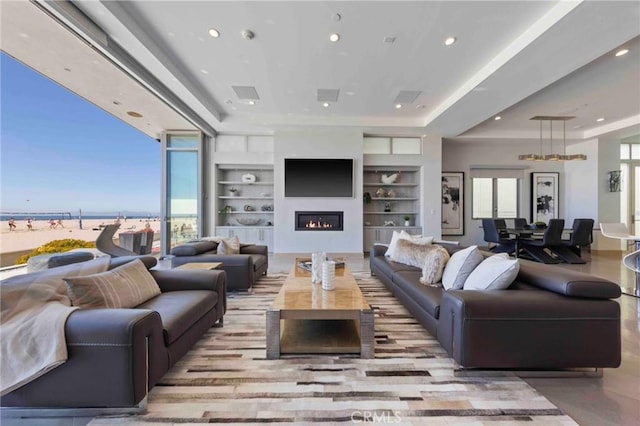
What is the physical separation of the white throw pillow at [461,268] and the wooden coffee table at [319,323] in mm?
804

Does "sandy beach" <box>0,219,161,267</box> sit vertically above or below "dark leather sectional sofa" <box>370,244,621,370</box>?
above

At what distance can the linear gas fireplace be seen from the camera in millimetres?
6988

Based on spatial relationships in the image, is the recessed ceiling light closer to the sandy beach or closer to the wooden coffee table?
the wooden coffee table

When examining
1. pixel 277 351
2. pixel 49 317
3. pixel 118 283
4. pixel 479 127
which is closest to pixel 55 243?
pixel 118 283

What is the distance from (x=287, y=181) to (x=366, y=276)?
331 cm

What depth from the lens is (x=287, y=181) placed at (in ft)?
22.5

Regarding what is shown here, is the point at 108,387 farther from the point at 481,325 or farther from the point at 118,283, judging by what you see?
the point at 481,325

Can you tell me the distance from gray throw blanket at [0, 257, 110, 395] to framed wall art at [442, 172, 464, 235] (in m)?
8.55

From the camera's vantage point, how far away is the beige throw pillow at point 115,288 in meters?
1.69

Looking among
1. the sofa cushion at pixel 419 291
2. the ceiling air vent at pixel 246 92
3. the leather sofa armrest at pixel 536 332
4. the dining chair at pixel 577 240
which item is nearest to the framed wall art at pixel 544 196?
the dining chair at pixel 577 240

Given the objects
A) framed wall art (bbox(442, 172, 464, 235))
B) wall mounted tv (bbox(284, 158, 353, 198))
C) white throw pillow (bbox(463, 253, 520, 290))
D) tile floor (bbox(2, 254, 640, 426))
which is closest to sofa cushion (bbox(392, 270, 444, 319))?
white throw pillow (bbox(463, 253, 520, 290))

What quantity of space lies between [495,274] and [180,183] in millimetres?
7034

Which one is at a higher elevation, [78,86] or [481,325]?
[78,86]

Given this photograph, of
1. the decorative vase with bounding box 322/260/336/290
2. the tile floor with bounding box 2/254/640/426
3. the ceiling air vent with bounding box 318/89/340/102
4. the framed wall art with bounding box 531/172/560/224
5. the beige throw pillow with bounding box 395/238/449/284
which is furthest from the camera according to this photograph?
the framed wall art with bounding box 531/172/560/224
